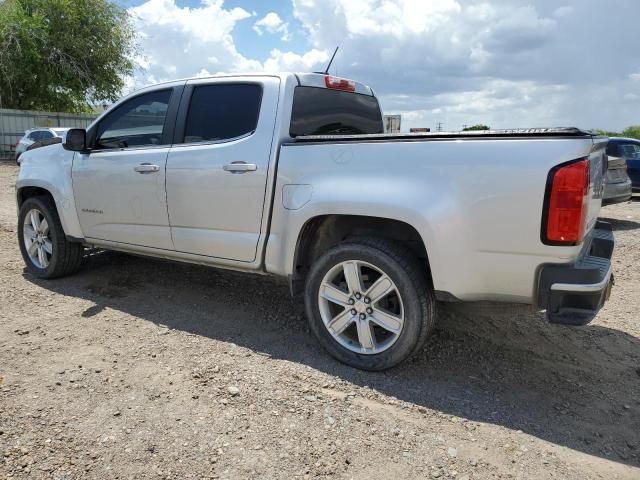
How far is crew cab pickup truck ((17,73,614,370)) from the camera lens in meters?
2.77

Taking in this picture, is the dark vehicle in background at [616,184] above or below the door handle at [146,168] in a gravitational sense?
below

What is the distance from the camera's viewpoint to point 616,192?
347 inches

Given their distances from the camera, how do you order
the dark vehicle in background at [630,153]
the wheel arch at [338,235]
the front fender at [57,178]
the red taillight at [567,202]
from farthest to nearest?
the dark vehicle in background at [630,153]
the front fender at [57,178]
the wheel arch at [338,235]
the red taillight at [567,202]

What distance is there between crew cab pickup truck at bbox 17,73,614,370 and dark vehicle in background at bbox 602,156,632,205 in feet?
19.1

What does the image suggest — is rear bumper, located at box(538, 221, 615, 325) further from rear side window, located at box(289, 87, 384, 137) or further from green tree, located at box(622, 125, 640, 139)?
green tree, located at box(622, 125, 640, 139)

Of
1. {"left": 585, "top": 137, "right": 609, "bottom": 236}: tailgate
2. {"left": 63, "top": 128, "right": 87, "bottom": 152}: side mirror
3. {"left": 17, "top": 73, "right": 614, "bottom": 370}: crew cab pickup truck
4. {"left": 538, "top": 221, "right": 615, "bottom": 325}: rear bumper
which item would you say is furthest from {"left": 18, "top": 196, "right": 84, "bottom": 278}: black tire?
{"left": 585, "top": 137, "right": 609, "bottom": 236}: tailgate

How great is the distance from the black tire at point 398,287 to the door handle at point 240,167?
82 centimetres

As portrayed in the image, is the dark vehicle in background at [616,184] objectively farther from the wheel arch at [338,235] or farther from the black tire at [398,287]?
the black tire at [398,287]

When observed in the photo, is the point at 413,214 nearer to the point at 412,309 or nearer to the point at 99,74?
the point at 412,309

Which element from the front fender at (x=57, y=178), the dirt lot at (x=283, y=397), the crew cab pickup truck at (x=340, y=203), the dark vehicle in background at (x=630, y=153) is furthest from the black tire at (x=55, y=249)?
the dark vehicle in background at (x=630, y=153)

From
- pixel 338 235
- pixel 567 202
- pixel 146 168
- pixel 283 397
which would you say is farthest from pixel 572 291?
pixel 146 168

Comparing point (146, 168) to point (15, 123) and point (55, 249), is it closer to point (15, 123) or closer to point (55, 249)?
point (55, 249)

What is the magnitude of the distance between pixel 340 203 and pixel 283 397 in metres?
1.24

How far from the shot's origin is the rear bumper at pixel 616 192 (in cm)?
873
